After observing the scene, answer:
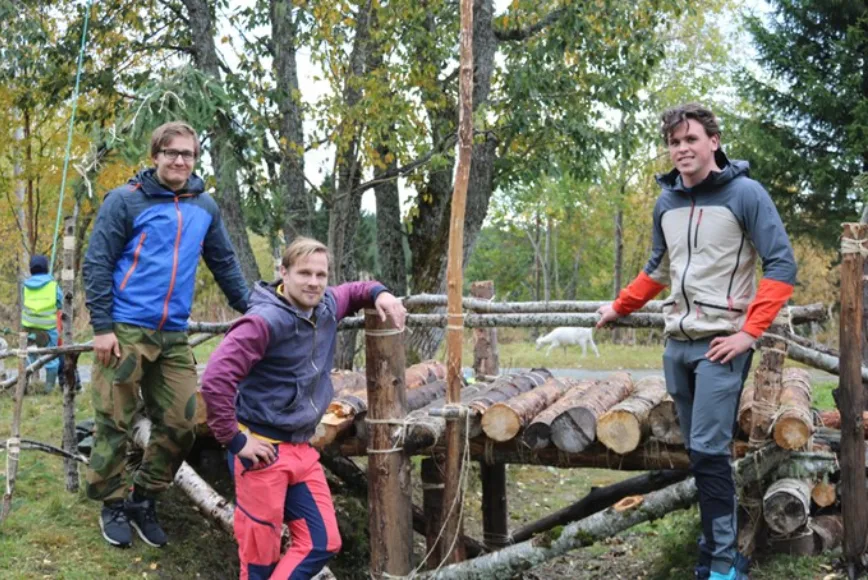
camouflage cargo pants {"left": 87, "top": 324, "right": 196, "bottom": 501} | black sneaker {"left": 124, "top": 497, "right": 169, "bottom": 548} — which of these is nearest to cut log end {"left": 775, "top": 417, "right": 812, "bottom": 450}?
camouflage cargo pants {"left": 87, "top": 324, "right": 196, "bottom": 501}

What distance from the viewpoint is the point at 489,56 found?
10.9m

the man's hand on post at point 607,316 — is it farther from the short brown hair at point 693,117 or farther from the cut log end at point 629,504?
the short brown hair at point 693,117

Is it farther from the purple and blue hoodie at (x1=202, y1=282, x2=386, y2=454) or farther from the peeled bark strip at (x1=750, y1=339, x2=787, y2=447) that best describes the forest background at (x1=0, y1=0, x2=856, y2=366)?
the peeled bark strip at (x1=750, y1=339, x2=787, y2=447)

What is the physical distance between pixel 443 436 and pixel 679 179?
6.84 feet

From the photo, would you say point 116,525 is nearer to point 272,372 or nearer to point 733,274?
point 272,372

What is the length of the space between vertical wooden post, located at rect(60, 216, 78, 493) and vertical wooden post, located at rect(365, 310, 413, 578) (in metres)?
2.00

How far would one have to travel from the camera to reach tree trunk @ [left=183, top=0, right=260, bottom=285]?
28.5 ft

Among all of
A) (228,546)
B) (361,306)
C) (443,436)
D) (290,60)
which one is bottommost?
(228,546)

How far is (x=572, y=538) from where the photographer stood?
499 centimetres

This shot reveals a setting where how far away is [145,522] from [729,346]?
3450mm

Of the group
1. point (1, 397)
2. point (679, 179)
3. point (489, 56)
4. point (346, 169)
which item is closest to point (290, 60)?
point (346, 169)

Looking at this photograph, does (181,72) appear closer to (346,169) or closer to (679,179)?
(346,169)

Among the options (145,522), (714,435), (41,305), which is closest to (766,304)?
(714,435)

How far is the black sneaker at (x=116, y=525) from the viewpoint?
5.34 metres
